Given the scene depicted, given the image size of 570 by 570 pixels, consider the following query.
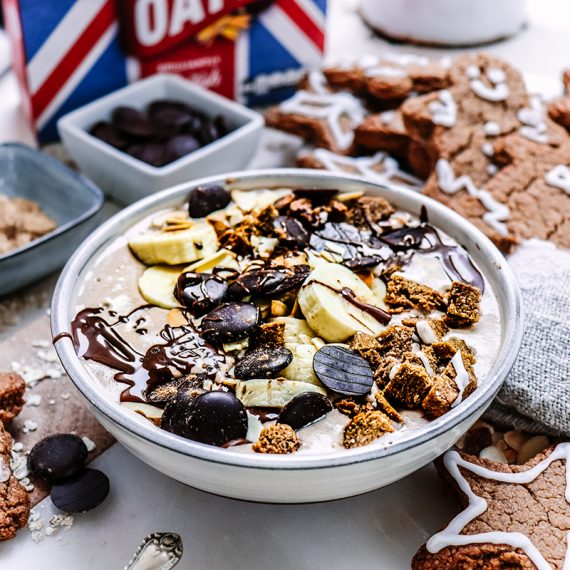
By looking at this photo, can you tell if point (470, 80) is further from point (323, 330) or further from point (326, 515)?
point (326, 515)

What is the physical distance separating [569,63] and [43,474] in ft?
5.48

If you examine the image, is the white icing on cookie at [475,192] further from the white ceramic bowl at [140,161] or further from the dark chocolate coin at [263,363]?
the dark chocolate coin at [263,363]

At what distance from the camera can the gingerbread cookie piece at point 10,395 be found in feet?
3.23

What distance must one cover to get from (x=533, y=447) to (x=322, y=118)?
83cm

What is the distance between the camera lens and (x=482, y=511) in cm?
85

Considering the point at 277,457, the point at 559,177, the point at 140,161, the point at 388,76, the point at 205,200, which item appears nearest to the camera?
the point at 277,457

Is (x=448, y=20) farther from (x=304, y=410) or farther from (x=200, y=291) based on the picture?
(x=304, y=410)

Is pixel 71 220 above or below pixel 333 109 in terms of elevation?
below

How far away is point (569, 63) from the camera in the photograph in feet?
6.42

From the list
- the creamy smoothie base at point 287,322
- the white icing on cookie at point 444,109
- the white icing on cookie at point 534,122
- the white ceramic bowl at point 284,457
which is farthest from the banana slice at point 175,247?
the white icing on cookie at point 534,122

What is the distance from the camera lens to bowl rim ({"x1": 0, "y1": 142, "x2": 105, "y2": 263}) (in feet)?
3.83

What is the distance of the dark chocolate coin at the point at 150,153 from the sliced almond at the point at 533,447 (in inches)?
32.0

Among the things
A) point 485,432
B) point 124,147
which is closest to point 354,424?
point 485,432

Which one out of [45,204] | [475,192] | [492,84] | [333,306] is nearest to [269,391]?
[333,306]
